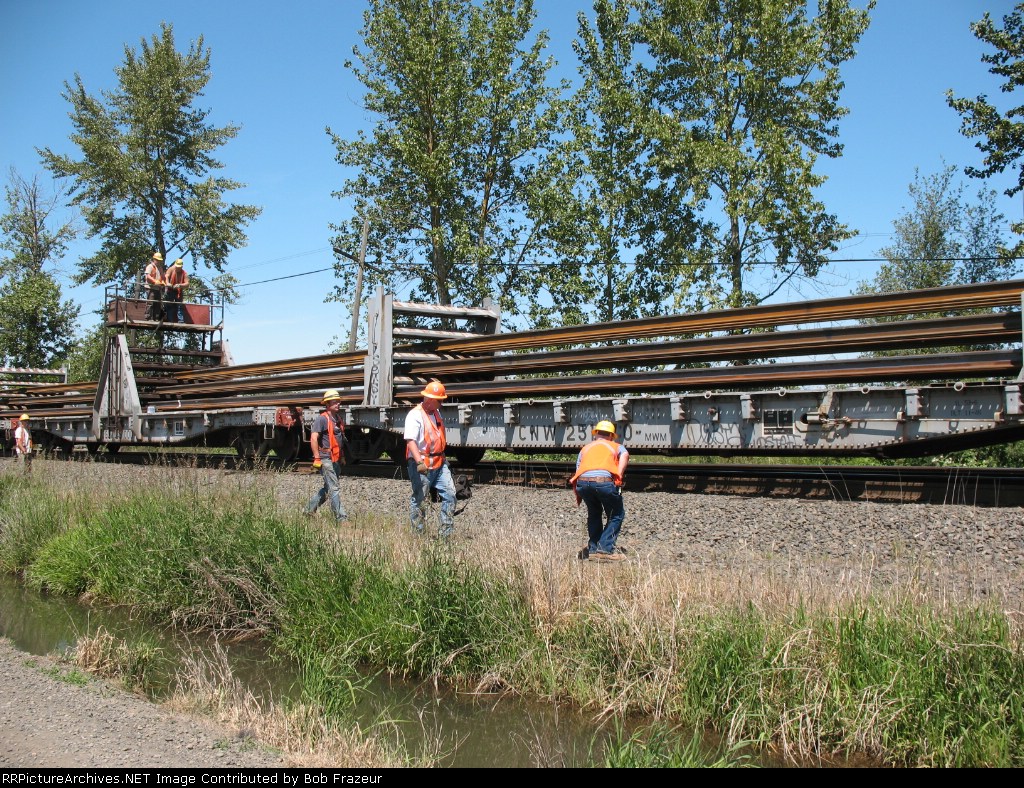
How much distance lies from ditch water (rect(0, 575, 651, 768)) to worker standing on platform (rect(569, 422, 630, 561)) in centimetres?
201

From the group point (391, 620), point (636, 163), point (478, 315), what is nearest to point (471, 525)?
point (391, 620)

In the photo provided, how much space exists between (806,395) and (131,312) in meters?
16.1

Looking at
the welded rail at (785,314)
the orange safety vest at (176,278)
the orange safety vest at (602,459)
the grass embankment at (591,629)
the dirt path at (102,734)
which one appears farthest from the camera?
the orange safety vest at (176,278)

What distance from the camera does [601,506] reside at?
7922 millimetres

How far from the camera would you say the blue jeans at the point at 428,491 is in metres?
8.68

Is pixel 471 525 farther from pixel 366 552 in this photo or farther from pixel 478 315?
pixel 478 315

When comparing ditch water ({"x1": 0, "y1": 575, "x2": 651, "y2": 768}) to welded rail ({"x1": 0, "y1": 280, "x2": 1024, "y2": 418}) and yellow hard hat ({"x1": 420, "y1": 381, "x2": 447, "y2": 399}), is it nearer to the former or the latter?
yellow hard hat ({"x1": 420, "y1": 381, "x2": 447, "y2": 399})

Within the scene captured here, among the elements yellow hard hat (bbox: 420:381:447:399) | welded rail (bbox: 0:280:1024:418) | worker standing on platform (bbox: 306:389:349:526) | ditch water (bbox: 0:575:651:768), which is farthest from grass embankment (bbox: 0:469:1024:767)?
welded rail (bbox: 0:280:1024:418)

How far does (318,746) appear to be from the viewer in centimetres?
476

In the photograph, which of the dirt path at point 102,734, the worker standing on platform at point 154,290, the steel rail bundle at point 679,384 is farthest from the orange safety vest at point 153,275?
the dirt path at point 102,734

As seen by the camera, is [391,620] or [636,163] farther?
[636,163]

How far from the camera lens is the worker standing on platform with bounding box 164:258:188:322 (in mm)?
20859

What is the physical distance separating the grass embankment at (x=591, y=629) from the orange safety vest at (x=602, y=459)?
1101mm

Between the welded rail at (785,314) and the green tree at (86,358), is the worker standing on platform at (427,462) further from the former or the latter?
the green tree at (86,358)
